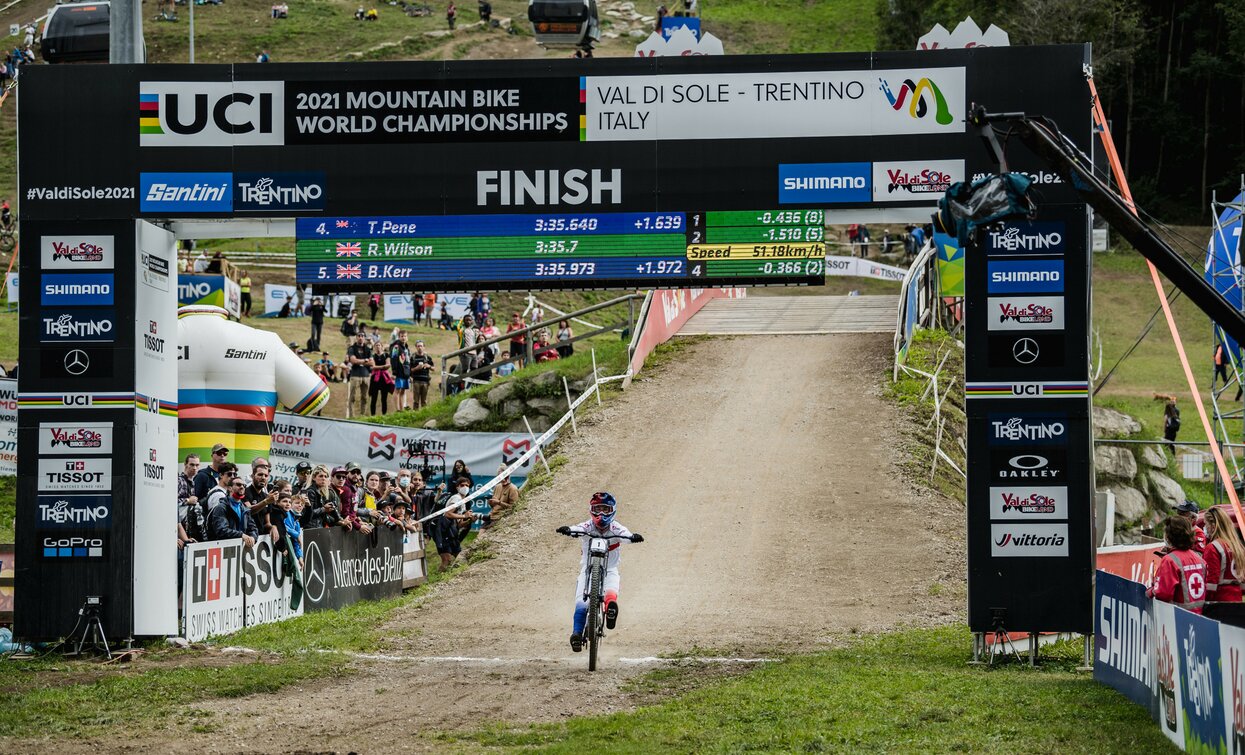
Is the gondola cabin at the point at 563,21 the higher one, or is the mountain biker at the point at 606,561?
the gondola cabin at the point at 563,21

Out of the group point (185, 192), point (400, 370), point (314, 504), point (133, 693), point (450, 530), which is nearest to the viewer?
point (133, 693)

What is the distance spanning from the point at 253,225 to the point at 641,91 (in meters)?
4.43

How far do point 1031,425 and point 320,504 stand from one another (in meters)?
9.69

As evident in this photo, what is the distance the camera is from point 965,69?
52.4 feet

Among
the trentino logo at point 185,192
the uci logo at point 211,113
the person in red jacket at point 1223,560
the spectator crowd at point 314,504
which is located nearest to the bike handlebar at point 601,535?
the spectator crowd at point 314,504

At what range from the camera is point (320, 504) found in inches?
811

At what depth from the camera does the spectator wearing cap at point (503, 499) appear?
83.3 feet

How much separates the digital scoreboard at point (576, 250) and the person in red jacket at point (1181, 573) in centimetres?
524

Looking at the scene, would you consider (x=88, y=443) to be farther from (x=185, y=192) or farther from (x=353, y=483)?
Answer: (x=353, y=483)

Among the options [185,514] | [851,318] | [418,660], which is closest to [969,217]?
[418,660]

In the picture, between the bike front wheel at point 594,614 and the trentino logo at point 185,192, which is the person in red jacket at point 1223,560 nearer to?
the bike front wheel at point 594,614

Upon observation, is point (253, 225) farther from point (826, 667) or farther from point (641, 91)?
point (826, 667)

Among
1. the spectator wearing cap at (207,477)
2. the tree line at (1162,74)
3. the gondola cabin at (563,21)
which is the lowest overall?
the spectator wearing cap at (207,477)

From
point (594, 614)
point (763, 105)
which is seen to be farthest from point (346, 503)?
point (763, 105)
